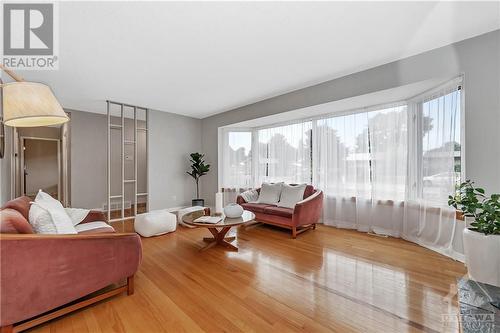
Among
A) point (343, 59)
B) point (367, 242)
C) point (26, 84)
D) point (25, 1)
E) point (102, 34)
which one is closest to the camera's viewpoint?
point (26, 84)

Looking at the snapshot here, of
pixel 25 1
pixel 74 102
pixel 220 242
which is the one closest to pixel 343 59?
pixel 220 242

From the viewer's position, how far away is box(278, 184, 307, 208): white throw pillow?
4156 mm

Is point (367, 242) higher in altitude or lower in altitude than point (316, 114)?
lower

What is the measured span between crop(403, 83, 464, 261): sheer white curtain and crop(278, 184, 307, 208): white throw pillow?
170 centimetres

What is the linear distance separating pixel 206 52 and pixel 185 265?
262cm

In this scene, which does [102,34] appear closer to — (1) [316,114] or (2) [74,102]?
(2) [74,102]

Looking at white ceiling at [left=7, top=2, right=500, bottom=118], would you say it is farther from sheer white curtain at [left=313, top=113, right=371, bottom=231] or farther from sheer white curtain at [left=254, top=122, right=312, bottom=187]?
sheer white curtain at [left=254, top=122, right=312, bottom=187]

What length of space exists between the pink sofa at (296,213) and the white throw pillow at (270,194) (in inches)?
8.1

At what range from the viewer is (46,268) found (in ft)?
5.02

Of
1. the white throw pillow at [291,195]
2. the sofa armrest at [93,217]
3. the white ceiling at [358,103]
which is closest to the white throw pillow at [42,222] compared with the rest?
the sofa armrest at [93,217]

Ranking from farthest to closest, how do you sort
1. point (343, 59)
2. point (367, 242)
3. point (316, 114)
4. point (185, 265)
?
point (316, 114), point (367, 242), point (343, 59), point (185, 265)

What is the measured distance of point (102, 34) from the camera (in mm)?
2254

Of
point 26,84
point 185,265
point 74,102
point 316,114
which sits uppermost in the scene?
point 74,102

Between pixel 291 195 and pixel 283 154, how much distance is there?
1214 mm
